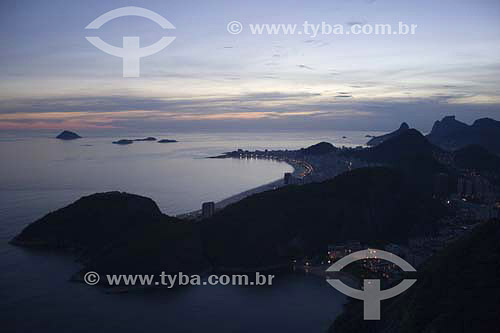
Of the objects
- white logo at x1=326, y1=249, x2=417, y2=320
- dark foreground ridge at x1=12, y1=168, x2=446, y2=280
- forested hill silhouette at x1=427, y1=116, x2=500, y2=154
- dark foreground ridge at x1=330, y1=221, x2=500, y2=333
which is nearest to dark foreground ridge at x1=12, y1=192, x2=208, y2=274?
dark foreground ridge at x1=12, y1=168, x2=446, y2=280

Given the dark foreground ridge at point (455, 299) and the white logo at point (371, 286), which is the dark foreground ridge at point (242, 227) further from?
the dark foreground ridge at point (455, 299)

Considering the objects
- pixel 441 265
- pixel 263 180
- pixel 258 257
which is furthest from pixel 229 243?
pixel 263 180

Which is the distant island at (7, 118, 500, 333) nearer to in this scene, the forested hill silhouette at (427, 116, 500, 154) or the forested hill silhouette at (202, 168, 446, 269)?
the forested hill silhouette at (202, 168, 446, 269)

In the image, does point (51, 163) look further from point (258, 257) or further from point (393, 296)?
point (393, 296)

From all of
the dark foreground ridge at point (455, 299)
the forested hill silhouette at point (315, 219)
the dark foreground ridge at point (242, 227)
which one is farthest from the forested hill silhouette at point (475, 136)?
the dark foreground ridge at point (455, 299)

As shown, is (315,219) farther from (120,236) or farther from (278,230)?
(120,236)

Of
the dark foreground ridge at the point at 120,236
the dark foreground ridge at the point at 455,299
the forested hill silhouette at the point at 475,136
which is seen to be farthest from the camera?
the forested hill silhouette at the point at 475,136

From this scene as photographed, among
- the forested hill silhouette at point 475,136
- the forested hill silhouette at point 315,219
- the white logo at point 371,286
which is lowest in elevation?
the white logo at point 371,286

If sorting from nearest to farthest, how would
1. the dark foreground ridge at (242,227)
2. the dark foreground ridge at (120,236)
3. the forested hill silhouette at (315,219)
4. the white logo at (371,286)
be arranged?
the white logo at (371,286) → the dark foreground ridge at (120,236) → the dark foreground ridge at (242,227) → the forested hill silhouette at (315,219)
